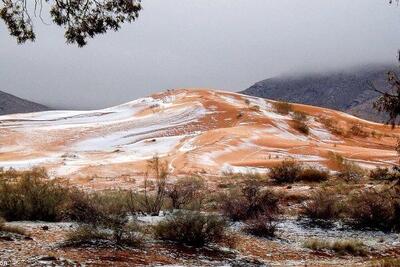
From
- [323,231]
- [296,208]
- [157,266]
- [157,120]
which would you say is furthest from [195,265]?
[157,120]

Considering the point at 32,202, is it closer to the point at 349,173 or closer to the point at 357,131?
the point at 349,173

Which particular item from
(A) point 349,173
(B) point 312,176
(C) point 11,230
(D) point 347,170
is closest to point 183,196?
(C) point 11,230

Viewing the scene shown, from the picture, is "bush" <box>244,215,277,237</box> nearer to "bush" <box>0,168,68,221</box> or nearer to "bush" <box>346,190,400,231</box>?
"bush" <box>346,190,400,231</box>

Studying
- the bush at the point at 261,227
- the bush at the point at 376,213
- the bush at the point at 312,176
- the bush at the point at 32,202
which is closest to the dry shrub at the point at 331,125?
the bush at the point at 312,176

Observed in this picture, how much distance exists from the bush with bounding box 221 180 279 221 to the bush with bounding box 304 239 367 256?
6.28 ft

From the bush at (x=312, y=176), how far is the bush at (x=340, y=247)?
10.1 metres

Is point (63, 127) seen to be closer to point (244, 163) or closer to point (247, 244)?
point (244, 163)

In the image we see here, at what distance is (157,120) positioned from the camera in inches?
1726

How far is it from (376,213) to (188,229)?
595 cm

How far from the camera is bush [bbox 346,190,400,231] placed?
14.1 metres

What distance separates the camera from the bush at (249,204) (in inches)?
558

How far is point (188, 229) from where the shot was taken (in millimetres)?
10641

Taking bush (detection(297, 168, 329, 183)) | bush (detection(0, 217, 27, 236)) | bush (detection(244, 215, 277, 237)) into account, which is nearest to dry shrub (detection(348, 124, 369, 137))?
bush (detection(297, 168, 329, 183))

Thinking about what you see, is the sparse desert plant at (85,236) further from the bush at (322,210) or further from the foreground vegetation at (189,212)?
the bush at (322,210)
